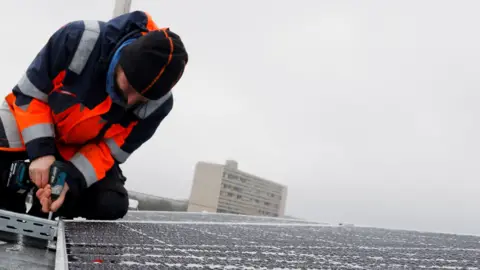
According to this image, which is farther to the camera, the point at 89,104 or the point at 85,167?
the point at 85,167

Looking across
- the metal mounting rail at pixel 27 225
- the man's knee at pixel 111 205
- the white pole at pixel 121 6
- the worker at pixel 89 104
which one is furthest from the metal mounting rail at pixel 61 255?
the white pole at pixel 121 6

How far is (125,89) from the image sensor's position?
2527 millimetres

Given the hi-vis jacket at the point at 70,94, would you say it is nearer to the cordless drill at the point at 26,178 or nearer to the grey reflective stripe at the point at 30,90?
the grey reflective stripe at the point at 30,90

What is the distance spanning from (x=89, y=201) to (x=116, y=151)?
0.42m

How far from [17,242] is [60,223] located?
0.84 ft

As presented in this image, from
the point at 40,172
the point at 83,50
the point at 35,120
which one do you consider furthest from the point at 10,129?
the point at 83,50

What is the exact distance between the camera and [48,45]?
2.83 metres

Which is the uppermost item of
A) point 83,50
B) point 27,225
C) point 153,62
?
point 83,50

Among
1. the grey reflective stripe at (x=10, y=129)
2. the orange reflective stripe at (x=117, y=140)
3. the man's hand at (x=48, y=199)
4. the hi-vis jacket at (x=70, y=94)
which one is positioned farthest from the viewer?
the orange reflective stripe at (x=117, y=140)

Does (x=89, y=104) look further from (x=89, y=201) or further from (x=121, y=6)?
(x=121, y=6)

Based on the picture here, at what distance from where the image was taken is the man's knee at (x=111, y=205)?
3.15 meters

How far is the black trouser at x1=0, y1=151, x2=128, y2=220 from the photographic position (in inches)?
120

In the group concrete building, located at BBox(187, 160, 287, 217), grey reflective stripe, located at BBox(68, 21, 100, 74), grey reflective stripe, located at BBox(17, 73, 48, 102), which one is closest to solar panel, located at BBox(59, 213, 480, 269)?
grey reflective stripe, located at BBox(17, 73, 48, 102)

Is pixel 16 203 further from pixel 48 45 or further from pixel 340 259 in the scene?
pixel 340 259
